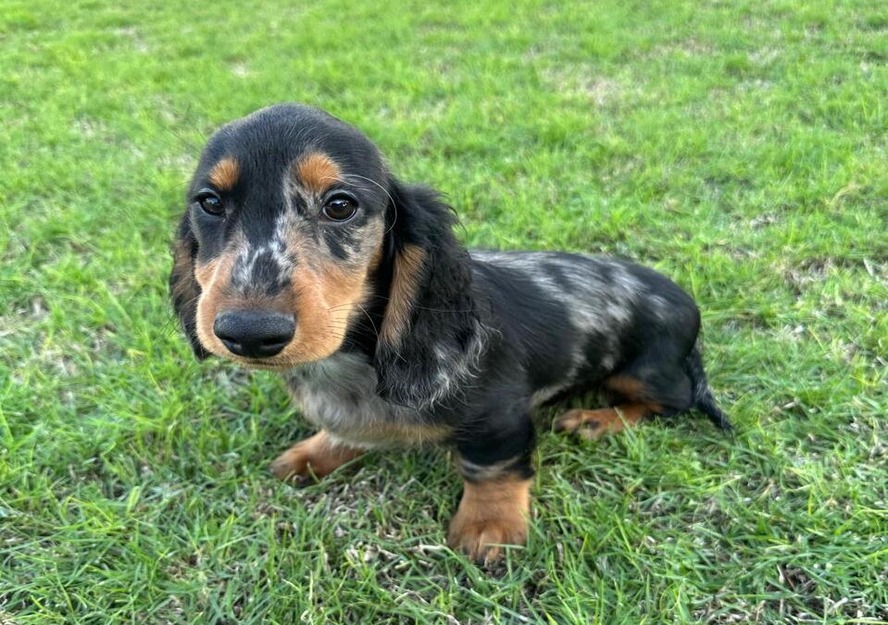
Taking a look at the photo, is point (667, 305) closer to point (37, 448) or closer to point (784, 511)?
point (784, 511)

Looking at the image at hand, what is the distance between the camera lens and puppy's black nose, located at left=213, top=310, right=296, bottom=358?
167cm

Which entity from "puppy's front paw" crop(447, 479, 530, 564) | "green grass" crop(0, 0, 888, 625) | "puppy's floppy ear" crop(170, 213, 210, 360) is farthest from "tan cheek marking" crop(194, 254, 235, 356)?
"puppy's front paw" crop(447, 479, 530, 564)

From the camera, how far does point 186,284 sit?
246 centimetres

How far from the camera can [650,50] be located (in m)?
6.89

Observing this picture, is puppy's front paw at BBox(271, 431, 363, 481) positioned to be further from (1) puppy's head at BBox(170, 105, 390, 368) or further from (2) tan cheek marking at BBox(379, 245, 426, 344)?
(1) puppy's head at BBox(170, 105, 390, 368)

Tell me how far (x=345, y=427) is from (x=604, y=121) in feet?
12.9

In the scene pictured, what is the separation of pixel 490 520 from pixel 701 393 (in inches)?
43.5

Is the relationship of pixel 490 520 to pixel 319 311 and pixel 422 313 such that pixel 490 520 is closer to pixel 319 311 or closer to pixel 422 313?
pixel 422 313

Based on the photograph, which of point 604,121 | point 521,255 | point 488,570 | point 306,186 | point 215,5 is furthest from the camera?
point 215,5

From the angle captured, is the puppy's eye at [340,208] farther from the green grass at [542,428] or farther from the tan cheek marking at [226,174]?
the green grass at [542,428]

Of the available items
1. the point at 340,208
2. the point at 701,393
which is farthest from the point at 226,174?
the point at 701,393

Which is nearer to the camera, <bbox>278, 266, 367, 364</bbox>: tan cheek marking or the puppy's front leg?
<bbox>278, 266, 367, 364</bbox>: tan cheek marking

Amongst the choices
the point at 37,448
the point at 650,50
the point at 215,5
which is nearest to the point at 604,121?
the point at 650,50

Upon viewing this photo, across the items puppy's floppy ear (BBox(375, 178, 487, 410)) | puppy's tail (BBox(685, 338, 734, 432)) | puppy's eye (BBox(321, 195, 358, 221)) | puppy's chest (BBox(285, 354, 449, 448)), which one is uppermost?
puppy's eye (BBox(321, 195, 358, 221))
